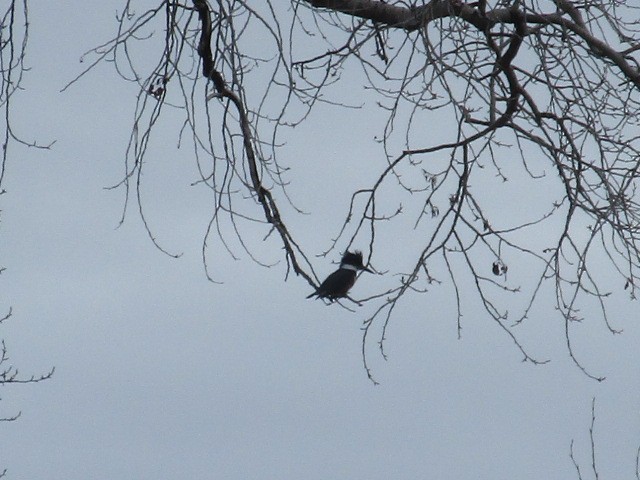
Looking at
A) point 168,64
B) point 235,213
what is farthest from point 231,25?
point 235,213

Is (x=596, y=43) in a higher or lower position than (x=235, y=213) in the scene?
higher

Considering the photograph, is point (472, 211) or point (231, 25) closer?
point (231, 25)

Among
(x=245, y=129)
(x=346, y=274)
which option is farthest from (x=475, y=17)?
(x=346, y=274)

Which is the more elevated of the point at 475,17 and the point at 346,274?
the point at 346,274

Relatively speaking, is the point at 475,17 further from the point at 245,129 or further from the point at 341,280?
the point at 341,280

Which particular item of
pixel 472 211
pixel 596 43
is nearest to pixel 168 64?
pixel 472 211

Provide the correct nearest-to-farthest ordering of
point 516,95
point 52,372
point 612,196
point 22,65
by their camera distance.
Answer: point 22,65 < point 612,196 < point 516,95 < point 52,372

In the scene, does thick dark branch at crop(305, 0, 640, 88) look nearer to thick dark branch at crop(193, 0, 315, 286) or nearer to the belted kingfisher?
thick dark branch at crop(193, 0, 315, 286)

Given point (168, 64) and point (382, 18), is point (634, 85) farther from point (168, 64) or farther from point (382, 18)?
point (168, 64)

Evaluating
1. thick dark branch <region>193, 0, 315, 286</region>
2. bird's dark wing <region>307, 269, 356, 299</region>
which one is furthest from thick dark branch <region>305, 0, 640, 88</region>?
bird's dark wing <region>307, 269, 356, 299</region>

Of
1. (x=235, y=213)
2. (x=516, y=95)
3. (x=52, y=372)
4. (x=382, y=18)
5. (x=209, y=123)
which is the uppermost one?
(x=52, y=372)

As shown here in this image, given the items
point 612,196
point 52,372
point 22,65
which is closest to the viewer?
point 22,65

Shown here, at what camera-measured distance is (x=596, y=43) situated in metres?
3.94

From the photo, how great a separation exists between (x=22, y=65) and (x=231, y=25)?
662 millimetres
